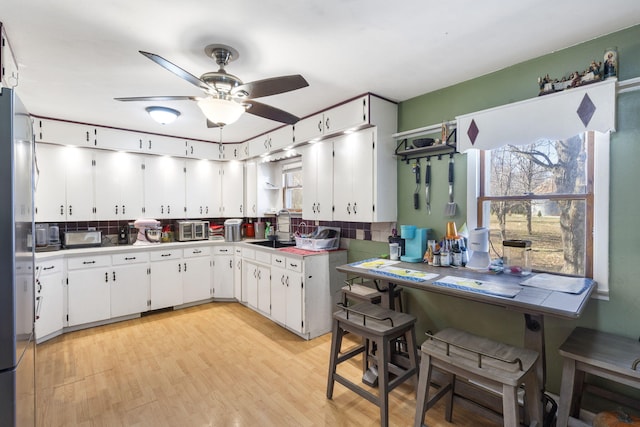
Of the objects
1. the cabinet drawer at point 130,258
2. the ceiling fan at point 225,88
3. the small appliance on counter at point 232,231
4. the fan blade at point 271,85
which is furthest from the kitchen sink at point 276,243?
the fan blade at point 271,85

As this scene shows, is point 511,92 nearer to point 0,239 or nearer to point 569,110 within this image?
point 569,110

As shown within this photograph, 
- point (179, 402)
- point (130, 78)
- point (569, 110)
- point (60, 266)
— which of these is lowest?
point (179, 402)

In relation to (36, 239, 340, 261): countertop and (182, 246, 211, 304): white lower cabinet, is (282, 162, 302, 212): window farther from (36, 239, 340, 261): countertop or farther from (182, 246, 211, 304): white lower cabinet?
(182, 246, 211, 304): white lower cabinet

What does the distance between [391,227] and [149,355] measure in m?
2.73

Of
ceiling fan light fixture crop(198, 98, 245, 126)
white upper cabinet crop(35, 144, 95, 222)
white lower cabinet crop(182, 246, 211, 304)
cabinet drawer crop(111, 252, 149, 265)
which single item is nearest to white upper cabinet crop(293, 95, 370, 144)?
ceiling fan light fixture crop(198, 98, 245, 126)

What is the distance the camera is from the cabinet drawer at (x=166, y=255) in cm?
396

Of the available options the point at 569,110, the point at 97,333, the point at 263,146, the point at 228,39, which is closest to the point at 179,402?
the point at 97,333

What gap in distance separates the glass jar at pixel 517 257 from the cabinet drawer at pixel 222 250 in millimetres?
3509

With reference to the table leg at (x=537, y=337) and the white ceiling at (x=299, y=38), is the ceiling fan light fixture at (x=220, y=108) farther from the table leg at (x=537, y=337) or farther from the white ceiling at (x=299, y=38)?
the table leg at (x=537, y=337)

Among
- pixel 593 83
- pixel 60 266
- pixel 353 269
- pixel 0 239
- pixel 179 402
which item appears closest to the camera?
pixel 0 239

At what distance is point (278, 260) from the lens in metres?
3.50

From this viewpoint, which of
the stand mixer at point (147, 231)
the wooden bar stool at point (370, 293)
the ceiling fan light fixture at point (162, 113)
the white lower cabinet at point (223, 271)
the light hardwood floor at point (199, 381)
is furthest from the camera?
the white lower cabinet at point (223, 271)

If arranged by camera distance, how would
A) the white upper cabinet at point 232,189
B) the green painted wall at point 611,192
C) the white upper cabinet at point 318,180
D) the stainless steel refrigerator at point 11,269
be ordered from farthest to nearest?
the white upper cabinet at point 232,189, the white upper cabinet at point 318,180, the green painted wall at point 611,192, the stainless steel refrigerator at point 11,269

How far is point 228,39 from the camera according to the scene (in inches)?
74.8
